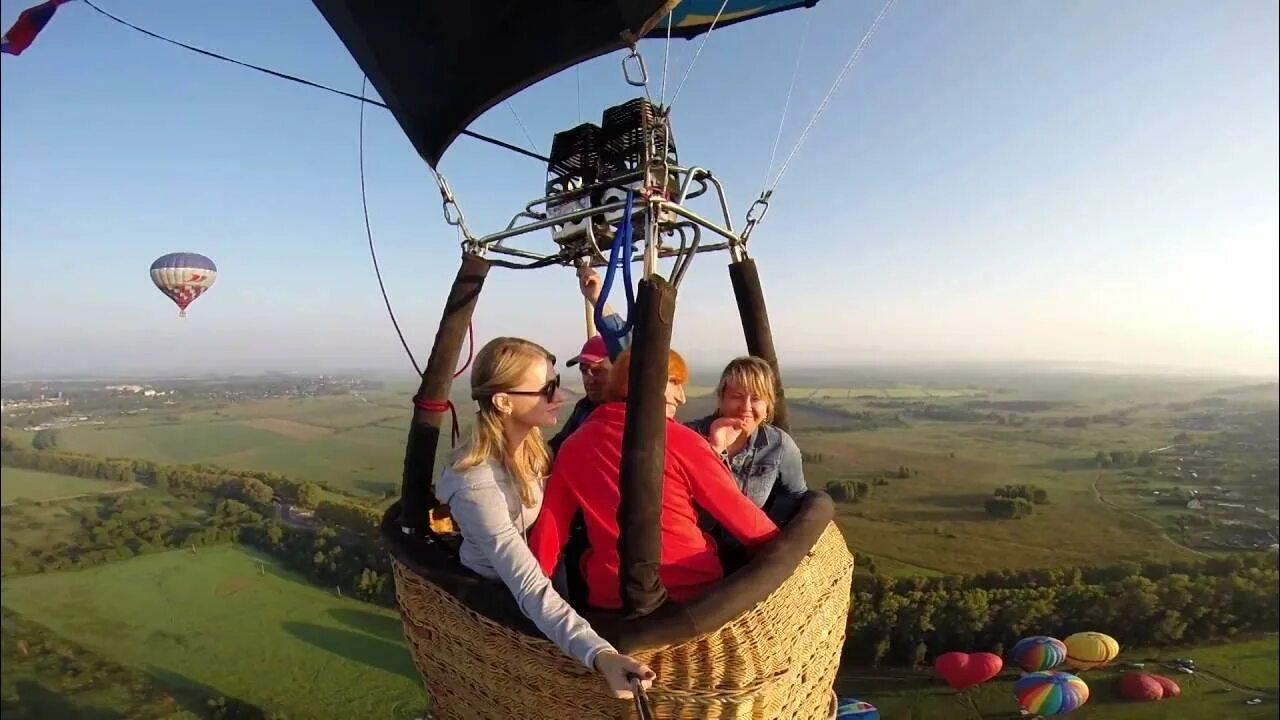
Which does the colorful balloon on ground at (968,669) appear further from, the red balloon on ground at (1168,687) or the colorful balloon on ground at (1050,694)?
the red balloon on ground at (1168,687)

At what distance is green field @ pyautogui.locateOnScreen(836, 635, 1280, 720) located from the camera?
1005 cm

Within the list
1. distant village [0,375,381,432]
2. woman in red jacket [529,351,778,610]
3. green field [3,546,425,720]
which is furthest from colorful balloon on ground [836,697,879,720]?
distant village [0,375,381,432]

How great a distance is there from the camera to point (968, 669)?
11141 mm

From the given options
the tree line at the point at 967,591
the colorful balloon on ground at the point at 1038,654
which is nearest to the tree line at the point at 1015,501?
the tree line at the point at 967,591

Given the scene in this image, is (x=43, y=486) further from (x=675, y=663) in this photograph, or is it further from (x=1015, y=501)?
(x=1015, y=501)

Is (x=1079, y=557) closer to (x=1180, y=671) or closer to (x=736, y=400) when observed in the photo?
(x=1180, y=671)

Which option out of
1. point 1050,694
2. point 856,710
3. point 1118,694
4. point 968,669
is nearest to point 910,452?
point 1118,694

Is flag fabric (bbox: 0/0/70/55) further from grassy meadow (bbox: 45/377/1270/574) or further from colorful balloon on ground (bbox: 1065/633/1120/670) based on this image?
colorful balloon on ground (bbox: 1065/633/1120/670)

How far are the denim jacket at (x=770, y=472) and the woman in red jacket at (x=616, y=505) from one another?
378mm

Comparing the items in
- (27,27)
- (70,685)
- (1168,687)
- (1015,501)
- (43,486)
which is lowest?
(70,685)

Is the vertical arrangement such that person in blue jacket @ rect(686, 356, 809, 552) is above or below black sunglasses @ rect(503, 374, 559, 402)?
below

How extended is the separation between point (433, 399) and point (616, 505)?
62 centimetres

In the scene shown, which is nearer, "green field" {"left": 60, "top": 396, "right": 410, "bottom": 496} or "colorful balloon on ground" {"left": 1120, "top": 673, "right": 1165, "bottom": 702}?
"colorful balloon on ground" {"left": 1120, "top": 673, "right": 1165, "bottom": 702}

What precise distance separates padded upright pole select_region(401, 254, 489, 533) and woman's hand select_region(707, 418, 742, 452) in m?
0.69
